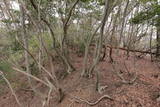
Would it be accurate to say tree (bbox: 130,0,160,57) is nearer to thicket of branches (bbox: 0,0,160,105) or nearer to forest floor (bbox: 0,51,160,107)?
thicket of branches (bbox: 0,0,160,105)

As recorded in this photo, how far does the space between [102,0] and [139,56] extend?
4290 millimetres

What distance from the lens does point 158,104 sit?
4.51m

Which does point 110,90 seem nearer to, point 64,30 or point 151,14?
point 64,30

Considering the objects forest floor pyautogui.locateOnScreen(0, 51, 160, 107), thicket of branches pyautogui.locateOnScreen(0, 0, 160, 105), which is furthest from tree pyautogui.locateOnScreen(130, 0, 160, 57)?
forest floor pyautogui.locateOnScreen(0, 51, 160, 107)

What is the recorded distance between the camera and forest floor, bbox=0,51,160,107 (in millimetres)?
4891

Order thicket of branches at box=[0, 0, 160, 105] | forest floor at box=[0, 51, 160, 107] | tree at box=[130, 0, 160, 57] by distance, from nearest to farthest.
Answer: forest floor at box=[0, 51, 160, 107], tree at box=[130, 0, 160, 57], thicket of branches at box=[0, 0, 160, 105]

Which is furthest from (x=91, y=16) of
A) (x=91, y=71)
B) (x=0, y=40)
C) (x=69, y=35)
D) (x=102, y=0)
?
(x=0, y=40)

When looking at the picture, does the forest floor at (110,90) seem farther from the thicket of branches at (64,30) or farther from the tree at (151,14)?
the tree at (151,14)

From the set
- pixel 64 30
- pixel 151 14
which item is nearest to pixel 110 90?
pixel 64 30

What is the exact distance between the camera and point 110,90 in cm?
544

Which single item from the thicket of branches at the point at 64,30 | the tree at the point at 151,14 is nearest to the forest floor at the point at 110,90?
the thicket of branches at the point at 64,30

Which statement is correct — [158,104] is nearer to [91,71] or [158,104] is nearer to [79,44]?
[91,71]

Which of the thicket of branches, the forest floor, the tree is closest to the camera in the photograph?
the forest floor

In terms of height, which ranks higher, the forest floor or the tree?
the tree
